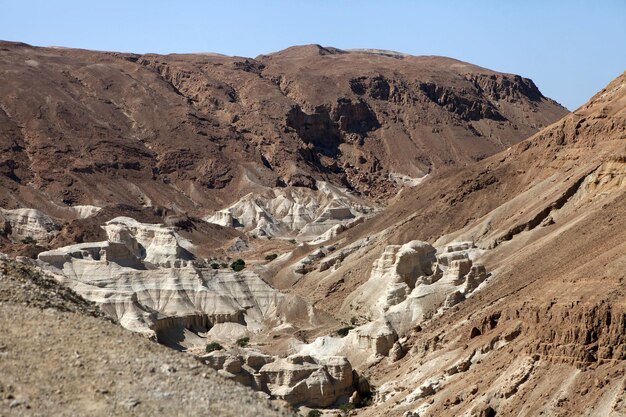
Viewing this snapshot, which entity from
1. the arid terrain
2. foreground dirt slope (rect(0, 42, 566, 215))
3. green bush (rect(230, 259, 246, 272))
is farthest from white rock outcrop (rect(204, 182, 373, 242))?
green bush (rect(230, 259, 246, 272))

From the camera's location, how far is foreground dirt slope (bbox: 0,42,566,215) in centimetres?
14825

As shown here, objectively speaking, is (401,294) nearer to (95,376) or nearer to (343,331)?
(343,331)

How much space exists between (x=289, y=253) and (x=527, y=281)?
50.0m

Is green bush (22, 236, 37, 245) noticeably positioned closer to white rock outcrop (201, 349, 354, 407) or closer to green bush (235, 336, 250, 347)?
green bush (235, 336, 250, 347)

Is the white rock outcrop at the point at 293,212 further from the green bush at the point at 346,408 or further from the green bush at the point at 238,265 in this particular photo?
the green bush at the point at 346,408

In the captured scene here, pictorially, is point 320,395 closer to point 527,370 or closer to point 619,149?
point 527,370

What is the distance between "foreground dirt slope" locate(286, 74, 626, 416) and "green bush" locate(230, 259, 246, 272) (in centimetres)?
1000

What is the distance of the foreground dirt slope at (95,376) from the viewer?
59.5 ft

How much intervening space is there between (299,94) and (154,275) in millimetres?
115567

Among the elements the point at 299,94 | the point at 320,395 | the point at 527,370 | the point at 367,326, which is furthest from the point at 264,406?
the point at 299,94

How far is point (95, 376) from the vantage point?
1888 cm

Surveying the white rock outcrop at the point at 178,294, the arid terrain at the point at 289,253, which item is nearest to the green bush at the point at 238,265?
the arid terrain at the point at 289,253

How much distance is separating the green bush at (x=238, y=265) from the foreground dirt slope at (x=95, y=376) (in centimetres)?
8656

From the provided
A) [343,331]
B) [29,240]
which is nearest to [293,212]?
[29,240]
